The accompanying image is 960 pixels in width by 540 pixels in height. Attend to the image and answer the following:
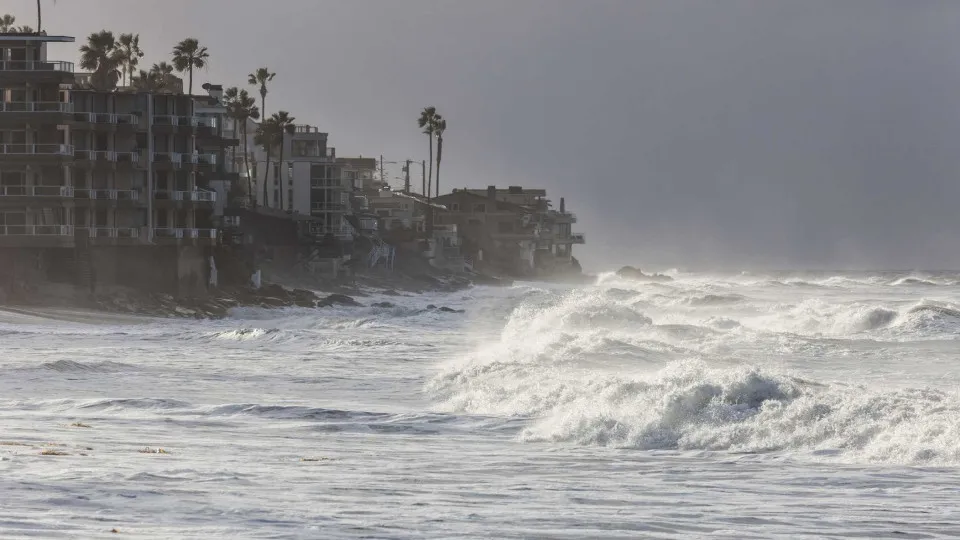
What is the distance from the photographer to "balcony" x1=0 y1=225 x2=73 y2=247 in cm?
5894

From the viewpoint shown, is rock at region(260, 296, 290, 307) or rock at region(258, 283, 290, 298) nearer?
rock at region(260, 296, 290, 307)

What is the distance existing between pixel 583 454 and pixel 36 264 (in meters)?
48.9

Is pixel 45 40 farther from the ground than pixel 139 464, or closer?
farther from the ground

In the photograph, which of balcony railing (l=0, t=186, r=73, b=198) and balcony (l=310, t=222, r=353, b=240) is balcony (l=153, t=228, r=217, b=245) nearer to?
balcony railing (l=0, t=186, r=73, b=198)

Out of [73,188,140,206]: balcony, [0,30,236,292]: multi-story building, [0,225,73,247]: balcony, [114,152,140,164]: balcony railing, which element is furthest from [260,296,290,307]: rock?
[0,225,73,247]: balcony

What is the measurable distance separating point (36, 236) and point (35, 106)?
664 centimetres

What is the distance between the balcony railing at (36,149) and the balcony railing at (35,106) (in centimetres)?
168

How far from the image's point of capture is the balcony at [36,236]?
58.9 m

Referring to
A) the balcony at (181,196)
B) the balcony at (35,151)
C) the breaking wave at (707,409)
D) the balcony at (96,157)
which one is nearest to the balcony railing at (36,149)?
the balcony at (35,151)

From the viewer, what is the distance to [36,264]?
59656 mm

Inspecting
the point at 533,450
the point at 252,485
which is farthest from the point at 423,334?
the point at 252,485

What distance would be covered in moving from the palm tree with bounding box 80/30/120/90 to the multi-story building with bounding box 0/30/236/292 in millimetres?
14247

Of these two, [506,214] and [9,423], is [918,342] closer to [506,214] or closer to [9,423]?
[9,423]

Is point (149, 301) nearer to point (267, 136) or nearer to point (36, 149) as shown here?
point (36, 149)
